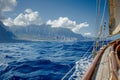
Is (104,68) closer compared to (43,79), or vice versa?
(104,68)

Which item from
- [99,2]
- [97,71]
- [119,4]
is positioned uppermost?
[99,2]

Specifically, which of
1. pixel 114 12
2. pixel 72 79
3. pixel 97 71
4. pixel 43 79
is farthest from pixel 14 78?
pixel 97 71

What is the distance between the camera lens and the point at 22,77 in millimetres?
12297

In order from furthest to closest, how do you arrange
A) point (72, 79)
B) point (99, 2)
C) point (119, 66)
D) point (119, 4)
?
point (72, 79), point (99, 2), point (119, 4), point (119, 66)

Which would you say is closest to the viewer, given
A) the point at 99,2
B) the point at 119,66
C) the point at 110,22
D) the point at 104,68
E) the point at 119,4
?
the point at 119,66

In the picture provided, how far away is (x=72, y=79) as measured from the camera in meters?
10.3

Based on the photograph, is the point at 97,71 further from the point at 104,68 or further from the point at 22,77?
the point at 22,77

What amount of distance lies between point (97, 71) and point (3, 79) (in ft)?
29.0

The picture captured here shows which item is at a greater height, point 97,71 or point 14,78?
point 97,71

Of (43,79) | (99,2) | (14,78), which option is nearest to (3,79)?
(14,78)

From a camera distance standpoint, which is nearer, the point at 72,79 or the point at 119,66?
the point at 119,66

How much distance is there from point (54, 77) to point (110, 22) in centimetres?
607

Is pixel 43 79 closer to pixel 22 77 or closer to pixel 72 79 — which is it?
pixel 22 77

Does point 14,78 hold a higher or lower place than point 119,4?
lower
